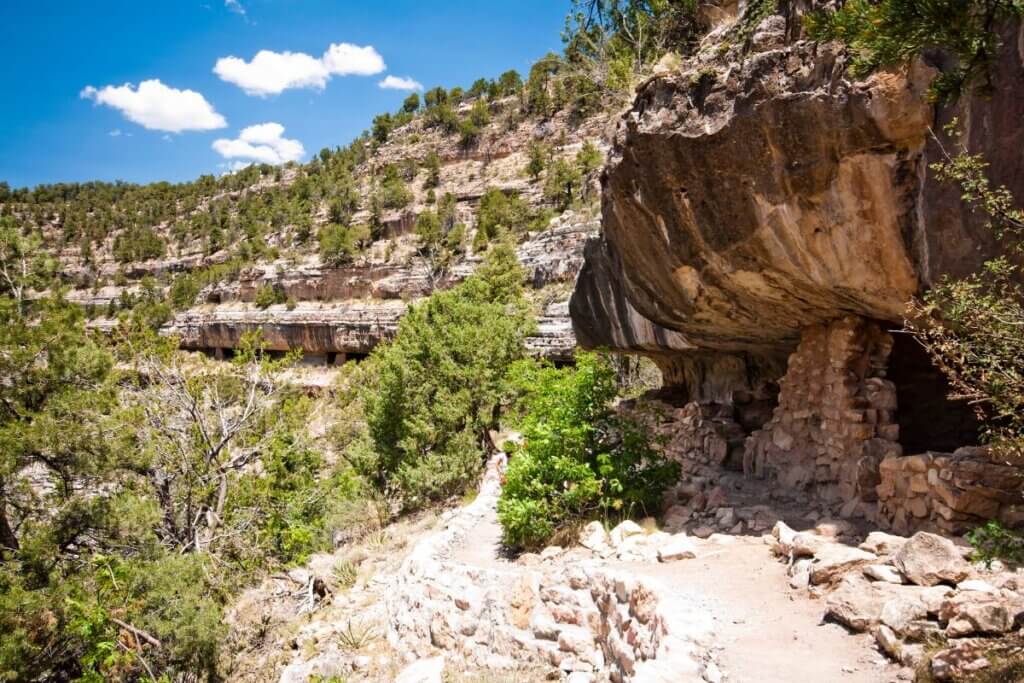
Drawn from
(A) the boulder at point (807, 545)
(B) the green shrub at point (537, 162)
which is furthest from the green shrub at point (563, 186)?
(A) the boulder at point (807, 545)

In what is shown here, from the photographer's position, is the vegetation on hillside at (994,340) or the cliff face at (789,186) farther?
the cliff face at (789,186)

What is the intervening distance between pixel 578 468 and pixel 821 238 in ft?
12.4

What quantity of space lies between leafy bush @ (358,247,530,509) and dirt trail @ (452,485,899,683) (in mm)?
7624

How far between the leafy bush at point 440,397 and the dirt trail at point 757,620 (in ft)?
25.0

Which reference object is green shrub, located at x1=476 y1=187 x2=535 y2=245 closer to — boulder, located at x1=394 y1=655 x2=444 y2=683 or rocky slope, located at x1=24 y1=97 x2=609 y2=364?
rocky slope, located at x1=24 y1=97 x2=609 y2=364

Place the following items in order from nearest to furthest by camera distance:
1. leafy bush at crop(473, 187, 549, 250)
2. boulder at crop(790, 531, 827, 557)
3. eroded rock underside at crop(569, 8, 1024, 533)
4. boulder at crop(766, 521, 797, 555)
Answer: eroded rock underside at crop(569, 8, 1024, 533), boulder at crop(790, 531, 827, 557), boulder at crop(766, 521, 797, 555), leafy bush at crop(473, 187, 549, 250)

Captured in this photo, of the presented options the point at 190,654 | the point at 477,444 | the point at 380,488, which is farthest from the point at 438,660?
the point at 380,488

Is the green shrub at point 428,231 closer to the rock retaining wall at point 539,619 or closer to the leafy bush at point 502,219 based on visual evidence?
the leafy bush at point 502,219

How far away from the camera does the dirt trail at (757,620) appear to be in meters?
4.00

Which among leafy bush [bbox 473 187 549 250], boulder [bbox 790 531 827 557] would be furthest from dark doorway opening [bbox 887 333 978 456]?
leafy bush [bbox 473 187 549 250]

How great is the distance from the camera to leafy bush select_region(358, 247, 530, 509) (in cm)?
1396

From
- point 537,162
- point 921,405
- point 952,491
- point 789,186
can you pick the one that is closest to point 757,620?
point 952,491

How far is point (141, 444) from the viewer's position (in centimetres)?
1038

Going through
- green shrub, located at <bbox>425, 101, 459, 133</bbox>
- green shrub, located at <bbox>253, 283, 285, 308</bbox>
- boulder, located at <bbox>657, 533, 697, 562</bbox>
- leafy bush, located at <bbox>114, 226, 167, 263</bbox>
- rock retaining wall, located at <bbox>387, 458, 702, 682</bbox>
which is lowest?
rock retaining wall, located at <bbox>387, 458, 702, 682</bbox>
